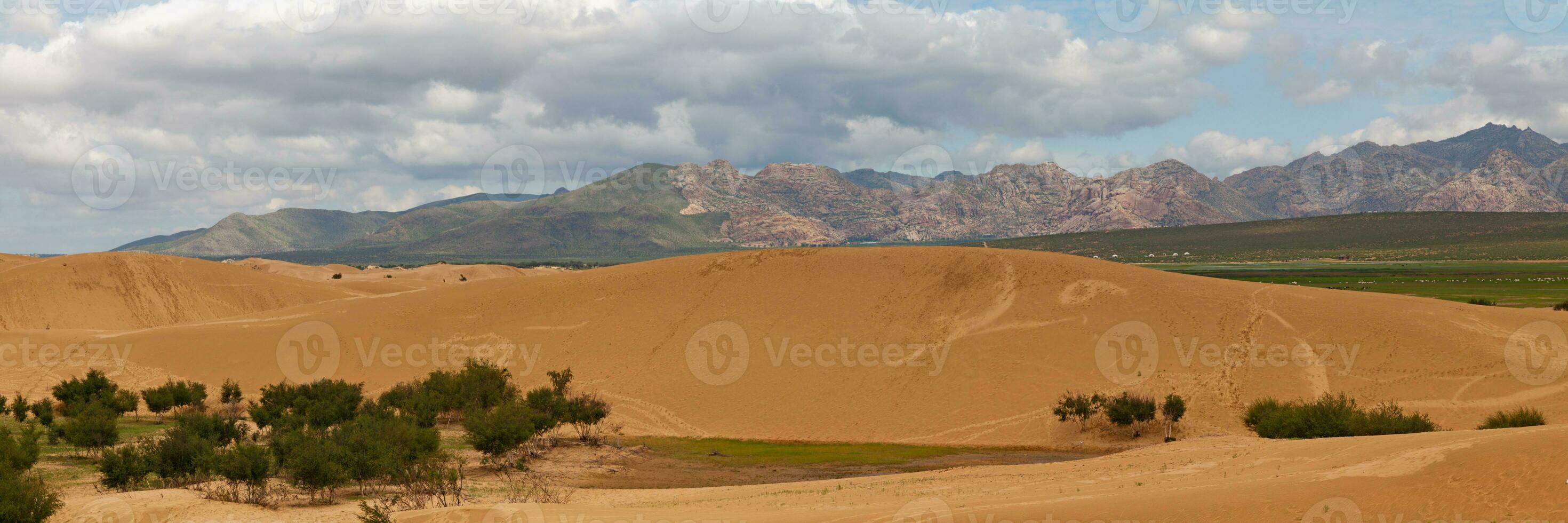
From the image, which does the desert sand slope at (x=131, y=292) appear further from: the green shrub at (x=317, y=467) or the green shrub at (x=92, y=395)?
the green shrub at (x=317, y=467)

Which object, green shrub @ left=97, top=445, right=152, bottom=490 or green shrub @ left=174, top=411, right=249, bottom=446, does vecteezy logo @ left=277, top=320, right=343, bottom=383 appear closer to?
green shrub @ left=174, top=411, right=249, bottom=446

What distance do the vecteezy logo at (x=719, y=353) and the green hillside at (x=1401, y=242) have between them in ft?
447

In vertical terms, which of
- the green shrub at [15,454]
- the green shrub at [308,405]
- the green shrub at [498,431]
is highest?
the green shrub at [15,454]

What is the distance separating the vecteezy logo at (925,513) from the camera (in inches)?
657

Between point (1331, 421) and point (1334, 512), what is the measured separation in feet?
64.1

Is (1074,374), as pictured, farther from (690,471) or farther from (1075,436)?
(690,471)

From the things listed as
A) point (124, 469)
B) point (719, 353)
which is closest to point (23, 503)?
Answer: point (124, 469)

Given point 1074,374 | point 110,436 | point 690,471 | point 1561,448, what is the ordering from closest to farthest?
point 1561,448
point 110,436
point 690,471
point 1074,374

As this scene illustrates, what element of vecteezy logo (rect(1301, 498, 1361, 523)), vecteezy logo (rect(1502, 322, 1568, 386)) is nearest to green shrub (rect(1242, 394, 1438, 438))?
vecteezy logo (rect(1502, 322, 1568, 386))

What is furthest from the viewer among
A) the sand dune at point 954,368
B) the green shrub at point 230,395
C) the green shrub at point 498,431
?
the green shrub at point 230,395

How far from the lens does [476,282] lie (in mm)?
70562

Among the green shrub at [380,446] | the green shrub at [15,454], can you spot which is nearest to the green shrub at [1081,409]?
the green shrub at [380,446]

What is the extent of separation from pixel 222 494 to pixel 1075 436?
32007mm

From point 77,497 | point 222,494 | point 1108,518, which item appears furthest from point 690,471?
point 1108,518
